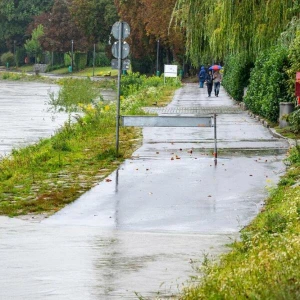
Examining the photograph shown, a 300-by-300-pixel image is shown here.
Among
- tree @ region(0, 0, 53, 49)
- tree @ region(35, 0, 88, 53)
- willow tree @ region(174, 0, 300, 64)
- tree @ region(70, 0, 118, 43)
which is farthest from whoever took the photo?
tree @ region(0, 0, 53, 49)

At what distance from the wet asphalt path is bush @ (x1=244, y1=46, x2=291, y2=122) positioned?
618 cm

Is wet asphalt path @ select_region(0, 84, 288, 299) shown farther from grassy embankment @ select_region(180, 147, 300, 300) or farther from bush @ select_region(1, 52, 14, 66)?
bush @ select_region(1, 52, 14, 66)

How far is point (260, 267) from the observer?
8523 millimetres

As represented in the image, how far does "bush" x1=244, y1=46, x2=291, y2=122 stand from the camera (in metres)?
30.5

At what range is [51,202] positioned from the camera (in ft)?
52.7

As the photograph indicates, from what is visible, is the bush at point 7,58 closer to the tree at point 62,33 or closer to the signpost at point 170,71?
the tree at point 62,33

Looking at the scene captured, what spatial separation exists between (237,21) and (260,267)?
17.4m

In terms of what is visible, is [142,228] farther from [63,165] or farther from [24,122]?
[24,122]

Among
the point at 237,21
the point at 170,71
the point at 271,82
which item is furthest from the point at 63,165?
the point at 170,71

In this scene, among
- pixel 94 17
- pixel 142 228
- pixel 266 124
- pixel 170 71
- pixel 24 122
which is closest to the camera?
pixel 142 228

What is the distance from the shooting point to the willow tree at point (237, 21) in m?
23.4

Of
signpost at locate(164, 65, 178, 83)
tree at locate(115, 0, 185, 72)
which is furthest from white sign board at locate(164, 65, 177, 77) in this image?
tree at locate(115, 0, 185, 72)

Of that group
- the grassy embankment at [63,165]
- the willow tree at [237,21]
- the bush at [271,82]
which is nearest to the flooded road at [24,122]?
the grassy embankment at [63,165]

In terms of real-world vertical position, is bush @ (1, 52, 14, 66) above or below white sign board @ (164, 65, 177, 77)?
below
